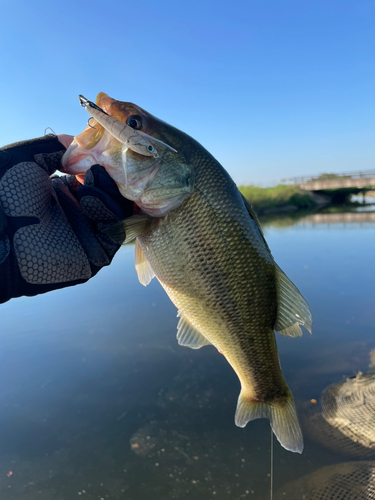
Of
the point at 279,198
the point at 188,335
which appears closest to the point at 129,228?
the point at 188,335

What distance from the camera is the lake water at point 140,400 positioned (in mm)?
4477

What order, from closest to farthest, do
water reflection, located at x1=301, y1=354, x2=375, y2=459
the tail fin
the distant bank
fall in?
the tail fin < water reflection, located at x1=301, y1=354, x2=375, y2=459 < the distant bank

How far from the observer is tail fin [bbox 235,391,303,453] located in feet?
8.07

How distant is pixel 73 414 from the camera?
5.77 metres

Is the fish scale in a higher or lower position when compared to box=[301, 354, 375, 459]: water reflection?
higher

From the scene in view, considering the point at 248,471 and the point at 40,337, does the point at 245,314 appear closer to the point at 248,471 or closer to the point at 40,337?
the point at 248,471

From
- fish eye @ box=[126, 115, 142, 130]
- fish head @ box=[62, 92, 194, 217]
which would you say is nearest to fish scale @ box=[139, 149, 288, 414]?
fish head @ box=[62, 92, 194, 217]

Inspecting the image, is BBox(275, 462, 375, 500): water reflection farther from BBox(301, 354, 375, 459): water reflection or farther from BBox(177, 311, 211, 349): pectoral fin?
BBox(177, 311, 211, 349): pectoral fin

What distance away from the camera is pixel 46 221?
210 cm

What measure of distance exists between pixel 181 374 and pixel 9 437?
3460mm

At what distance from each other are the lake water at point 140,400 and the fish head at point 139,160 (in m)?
4.44

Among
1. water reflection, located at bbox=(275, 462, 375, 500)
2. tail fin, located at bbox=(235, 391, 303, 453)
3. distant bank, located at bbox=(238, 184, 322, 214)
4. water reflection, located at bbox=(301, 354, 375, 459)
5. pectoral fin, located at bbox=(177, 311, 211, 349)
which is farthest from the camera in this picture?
distant bank, located at bbox=(238, 184, 322, 214)

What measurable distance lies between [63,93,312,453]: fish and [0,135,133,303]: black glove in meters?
0.14

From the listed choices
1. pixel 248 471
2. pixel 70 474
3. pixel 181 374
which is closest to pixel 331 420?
pixel 248 471
